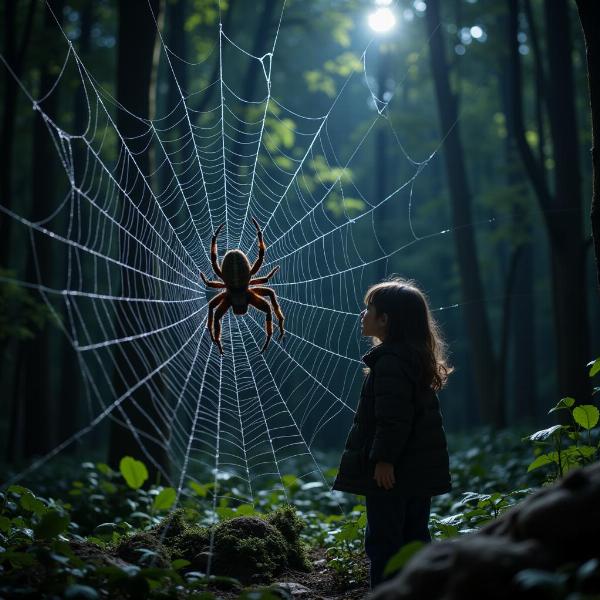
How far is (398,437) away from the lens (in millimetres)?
4008

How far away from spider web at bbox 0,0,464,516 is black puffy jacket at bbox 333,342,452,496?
106 cm

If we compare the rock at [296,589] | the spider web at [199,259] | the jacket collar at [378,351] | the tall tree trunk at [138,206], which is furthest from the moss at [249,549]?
the tall tree trunk at [138,206]

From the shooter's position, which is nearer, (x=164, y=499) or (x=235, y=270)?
(x=164, y=499)

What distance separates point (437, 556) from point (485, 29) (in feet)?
51.6

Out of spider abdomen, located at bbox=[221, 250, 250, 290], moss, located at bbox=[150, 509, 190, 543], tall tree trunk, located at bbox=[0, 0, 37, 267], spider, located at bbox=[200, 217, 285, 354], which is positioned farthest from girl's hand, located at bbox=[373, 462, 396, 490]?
tall tree trunk, located at bbox=[0, 0, 37, 267]

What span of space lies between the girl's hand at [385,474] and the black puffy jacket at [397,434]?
0.11ft

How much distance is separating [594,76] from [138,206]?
465 cm

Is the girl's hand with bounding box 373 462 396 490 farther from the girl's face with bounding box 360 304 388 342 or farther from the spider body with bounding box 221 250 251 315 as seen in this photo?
the spider body with bounding box 221 250 251 315

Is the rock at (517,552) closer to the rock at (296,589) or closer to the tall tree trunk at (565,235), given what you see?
the rock at (296,589)

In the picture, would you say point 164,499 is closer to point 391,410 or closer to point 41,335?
point 391,410

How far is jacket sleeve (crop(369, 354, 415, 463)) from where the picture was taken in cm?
400

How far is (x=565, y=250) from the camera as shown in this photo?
8672mm

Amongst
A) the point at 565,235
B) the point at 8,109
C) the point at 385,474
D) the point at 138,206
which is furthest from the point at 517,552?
the point at 8,109

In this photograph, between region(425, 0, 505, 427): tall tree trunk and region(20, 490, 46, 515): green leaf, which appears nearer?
region(20, 490, 46, 515): green leaf
